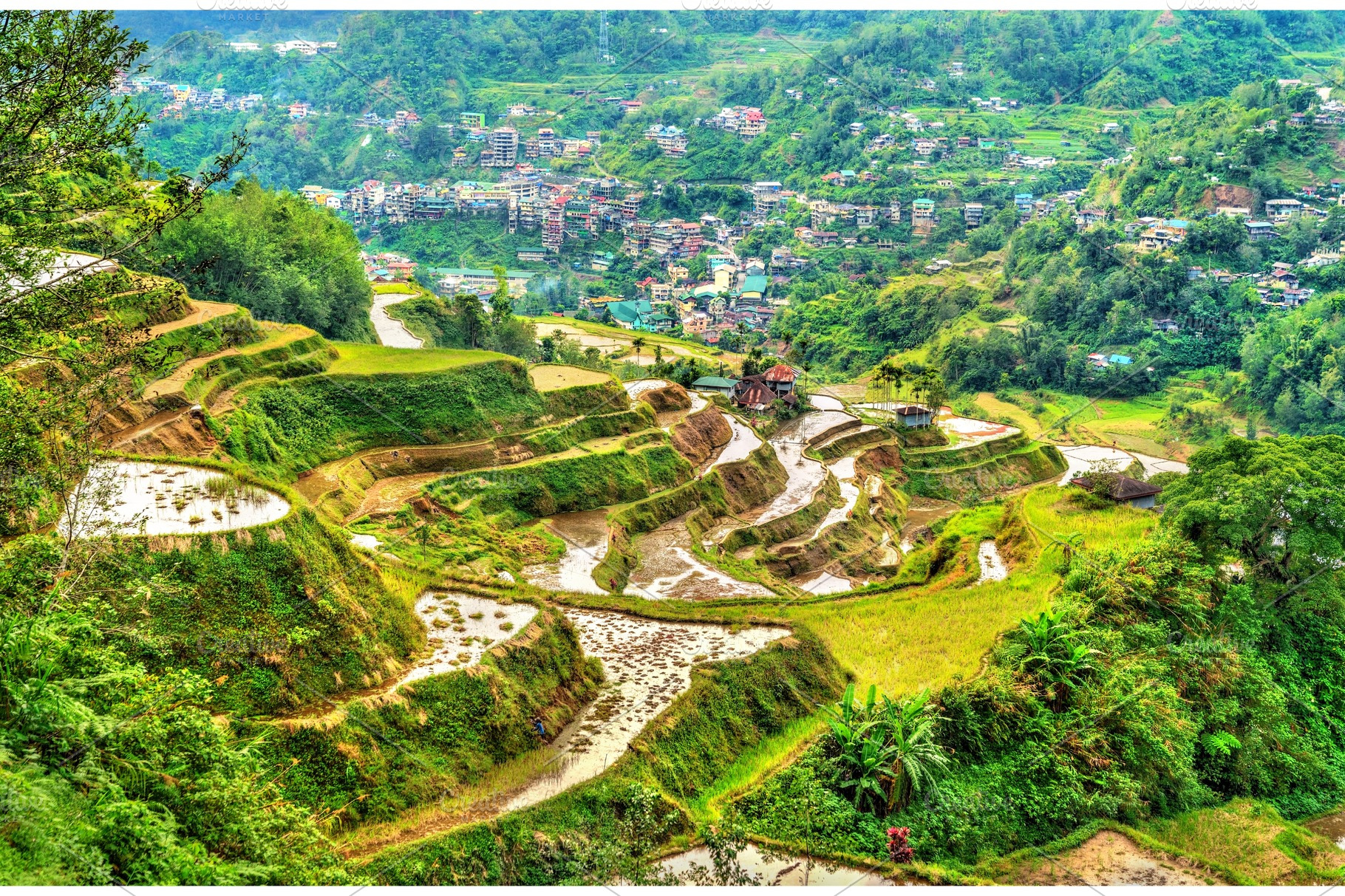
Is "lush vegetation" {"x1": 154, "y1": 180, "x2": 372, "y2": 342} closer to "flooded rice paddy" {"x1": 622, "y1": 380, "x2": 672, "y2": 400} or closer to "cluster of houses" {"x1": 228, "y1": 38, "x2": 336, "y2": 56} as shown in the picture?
"flooded rice paddy" {"x1": 622, "y1": 380, "x2": 672, "y2": 400}

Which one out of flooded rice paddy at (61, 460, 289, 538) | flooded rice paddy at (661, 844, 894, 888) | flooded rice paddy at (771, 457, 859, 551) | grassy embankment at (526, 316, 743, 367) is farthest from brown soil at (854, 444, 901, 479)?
flooded rice paddy at (61, 460, 289, 538)

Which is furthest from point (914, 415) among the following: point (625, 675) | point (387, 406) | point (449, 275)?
point (625, 675)

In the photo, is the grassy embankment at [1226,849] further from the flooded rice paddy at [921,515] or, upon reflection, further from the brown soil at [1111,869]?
the flooded rice paddy at [921,515]

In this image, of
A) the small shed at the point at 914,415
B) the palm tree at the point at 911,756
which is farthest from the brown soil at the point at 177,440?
the small shed at the point at 914,415

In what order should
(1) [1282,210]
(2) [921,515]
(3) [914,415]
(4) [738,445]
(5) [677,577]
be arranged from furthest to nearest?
(1) [1282,210] < (3) [914,415] < (2) [921,515] < (4) [738,445] < (5) [677,577]

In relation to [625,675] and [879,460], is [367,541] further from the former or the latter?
[879,460]

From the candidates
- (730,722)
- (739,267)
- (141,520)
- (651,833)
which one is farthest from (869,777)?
(739,267)
